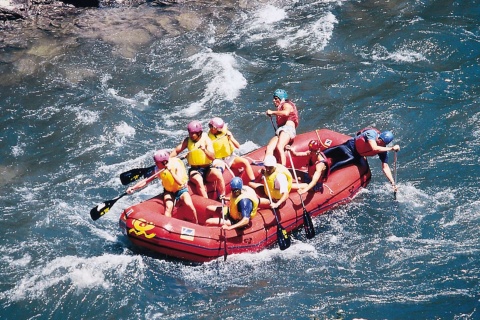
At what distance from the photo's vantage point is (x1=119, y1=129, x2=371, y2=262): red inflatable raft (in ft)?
34.8

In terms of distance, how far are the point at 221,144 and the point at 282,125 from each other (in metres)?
1.52

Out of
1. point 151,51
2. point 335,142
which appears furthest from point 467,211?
point 151,51

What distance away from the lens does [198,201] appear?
445 inches

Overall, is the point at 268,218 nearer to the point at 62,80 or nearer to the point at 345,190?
the point at 345,190

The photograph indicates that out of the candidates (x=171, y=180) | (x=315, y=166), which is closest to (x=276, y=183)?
(x=315, y=166)

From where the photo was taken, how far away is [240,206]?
10.6 meters

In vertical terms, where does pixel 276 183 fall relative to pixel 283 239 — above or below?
above

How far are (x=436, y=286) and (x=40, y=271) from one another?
238 inches

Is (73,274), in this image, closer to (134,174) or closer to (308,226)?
(134,174)

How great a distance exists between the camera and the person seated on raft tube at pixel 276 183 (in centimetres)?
1100

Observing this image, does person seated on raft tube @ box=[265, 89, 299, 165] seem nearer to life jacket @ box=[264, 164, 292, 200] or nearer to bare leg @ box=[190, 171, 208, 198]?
life jacket @ box=[264, 164, 292, 200]

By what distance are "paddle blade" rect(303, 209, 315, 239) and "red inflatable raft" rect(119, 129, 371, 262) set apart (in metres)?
0.22

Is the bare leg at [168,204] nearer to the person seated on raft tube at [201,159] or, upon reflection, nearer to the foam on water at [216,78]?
the person seated on raft tube at [201,159]

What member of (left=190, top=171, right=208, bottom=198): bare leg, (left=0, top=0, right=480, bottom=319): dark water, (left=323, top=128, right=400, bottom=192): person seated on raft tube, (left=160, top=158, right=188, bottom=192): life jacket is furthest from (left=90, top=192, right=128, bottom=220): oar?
(left=323, top=128, right=400, bottom=192): person seated on raft tube
